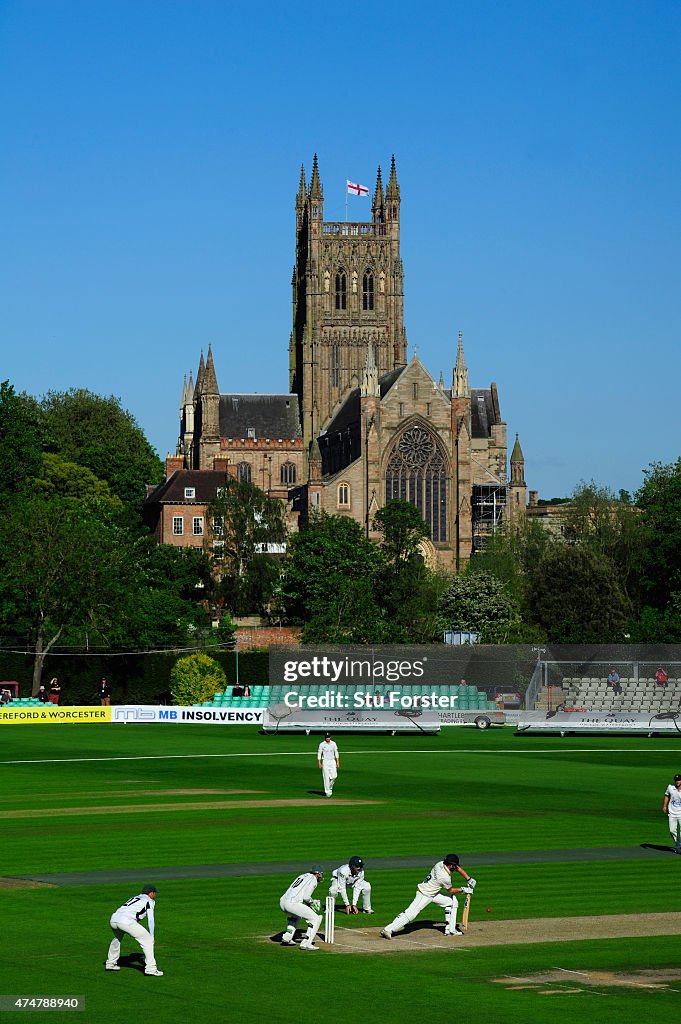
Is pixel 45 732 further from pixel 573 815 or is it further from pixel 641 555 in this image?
pixel 641 555

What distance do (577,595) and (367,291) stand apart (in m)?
76.8

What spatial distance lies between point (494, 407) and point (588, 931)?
154 m

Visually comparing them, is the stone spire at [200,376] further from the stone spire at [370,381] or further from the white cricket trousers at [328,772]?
the white cricket trousers at [328,772]

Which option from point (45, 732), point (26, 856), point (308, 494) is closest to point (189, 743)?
point (45, 732)

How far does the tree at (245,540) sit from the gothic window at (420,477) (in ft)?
45.7

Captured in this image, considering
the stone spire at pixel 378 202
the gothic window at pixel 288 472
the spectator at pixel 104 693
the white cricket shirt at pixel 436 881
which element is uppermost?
the stone spire at pixel 378 202

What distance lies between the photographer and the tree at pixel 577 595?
108694mm

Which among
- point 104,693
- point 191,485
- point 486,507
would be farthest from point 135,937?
point 486,507

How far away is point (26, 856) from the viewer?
3397 cm

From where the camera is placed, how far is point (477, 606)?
114m

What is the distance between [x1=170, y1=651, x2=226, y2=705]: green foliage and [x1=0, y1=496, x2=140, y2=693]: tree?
809 cm

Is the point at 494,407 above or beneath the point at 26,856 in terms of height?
above

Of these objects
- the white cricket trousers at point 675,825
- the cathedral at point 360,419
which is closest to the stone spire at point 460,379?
the cathedral at point 360,419

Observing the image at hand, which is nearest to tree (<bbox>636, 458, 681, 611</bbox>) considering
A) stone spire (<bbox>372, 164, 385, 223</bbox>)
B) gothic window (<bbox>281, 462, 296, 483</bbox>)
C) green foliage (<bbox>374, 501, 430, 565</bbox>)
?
green foliage (<bbox>374, 501, 430, 565</bbox>)
